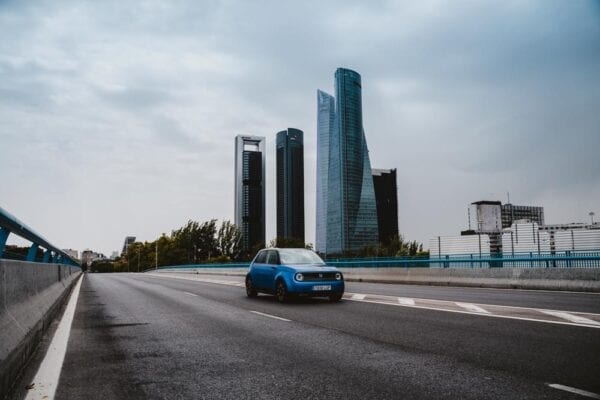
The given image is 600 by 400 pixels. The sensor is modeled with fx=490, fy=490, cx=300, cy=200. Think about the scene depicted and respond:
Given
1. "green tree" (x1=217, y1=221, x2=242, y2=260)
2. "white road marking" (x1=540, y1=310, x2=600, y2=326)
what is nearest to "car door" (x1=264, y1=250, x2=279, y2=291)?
"white road marking" (x1=540, y1=310, x2=600, y2=326)

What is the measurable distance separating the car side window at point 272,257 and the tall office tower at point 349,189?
493ft

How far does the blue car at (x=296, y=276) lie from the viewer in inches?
496

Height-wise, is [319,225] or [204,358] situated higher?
[319,225]

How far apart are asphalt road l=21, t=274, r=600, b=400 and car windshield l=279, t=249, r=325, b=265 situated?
13.5 feet

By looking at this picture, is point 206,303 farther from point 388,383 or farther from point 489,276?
point 489,276

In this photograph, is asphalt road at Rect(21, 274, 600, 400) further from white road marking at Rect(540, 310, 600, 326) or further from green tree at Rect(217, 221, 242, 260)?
green tree at Rect(217, 221, 242, 260)

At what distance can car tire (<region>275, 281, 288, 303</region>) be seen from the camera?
1283cm

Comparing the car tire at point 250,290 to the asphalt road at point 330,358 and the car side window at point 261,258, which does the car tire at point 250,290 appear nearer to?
the car side window at point 261,258

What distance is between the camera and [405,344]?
639cm

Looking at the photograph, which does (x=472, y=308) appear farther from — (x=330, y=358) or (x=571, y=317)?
(x=330, y=358)

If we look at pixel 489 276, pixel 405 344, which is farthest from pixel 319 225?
pixel 405 344

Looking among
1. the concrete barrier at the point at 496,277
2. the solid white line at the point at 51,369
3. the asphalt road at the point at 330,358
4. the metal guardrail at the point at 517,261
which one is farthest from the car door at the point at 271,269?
the concrete barrier at the point at 496,277

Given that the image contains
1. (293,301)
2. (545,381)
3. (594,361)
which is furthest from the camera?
(293,301)

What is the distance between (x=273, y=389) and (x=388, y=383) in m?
1.04
